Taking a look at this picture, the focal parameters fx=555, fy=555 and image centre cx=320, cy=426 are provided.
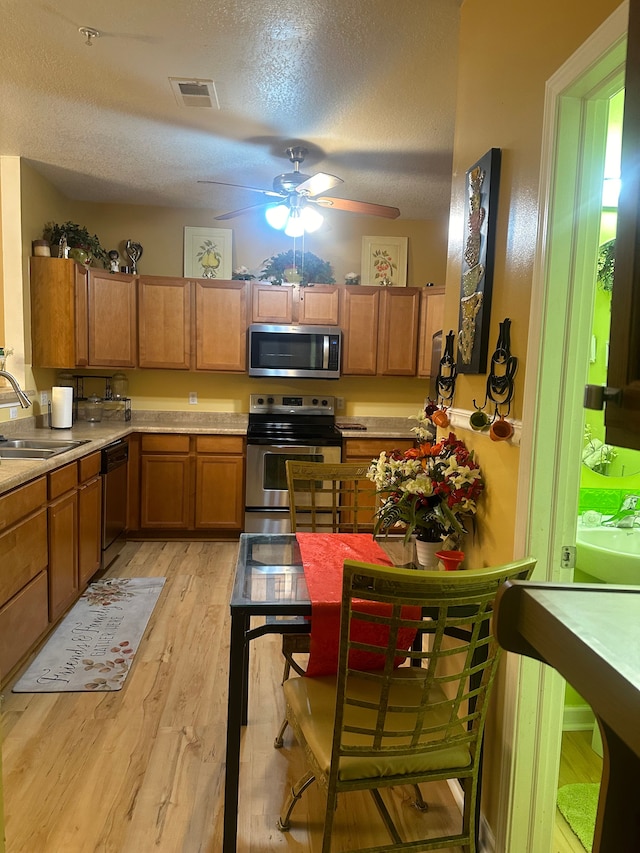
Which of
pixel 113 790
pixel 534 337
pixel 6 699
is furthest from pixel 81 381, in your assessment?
pixel 534 337

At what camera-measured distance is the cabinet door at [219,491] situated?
441 centimetres

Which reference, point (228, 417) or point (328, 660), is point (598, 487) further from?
point (228, 417)

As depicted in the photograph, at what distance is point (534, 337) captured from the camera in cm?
147

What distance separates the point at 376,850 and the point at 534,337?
4.33 feet

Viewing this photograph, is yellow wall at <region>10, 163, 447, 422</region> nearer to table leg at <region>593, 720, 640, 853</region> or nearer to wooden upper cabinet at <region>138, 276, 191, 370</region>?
wooden upper cabinet at <region>138, 276, 191, 370</region>

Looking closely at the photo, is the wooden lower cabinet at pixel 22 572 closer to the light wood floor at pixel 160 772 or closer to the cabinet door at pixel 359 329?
the light wood floor at pixel 160 772

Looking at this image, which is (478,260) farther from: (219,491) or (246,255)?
(246,255)

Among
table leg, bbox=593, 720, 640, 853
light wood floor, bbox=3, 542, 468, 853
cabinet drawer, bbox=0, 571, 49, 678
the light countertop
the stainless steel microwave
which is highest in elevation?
the stainless steel microwave

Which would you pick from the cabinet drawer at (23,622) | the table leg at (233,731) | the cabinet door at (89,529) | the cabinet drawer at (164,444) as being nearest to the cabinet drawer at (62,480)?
the cabinet door at (89,529)

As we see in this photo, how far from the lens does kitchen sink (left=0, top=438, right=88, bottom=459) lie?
119 inches

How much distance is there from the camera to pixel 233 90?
276 centimetres

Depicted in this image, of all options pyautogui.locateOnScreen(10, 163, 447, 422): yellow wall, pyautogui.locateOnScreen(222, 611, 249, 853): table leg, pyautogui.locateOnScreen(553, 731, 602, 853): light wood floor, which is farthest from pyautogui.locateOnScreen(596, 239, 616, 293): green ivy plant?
pyautogui.locateOnScreen(10, 163, 447, 422): yellow wall

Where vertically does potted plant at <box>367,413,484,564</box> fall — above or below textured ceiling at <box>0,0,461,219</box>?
below

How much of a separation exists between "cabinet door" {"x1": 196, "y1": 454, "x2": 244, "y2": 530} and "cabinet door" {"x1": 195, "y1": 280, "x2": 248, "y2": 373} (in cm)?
79
